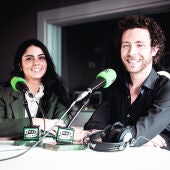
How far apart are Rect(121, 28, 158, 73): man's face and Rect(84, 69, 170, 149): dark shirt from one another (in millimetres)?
88

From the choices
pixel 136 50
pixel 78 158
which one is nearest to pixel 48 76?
pixel 136 50

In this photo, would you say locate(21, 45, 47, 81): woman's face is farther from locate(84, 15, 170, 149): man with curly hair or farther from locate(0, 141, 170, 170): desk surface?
locate(0, 141, 170, 170): desk surface

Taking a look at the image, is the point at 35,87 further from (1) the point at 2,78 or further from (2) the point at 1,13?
(2) the point at 1,13

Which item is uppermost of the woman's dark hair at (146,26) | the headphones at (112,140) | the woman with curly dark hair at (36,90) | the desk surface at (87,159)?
the woman's dark hair at (146,26)

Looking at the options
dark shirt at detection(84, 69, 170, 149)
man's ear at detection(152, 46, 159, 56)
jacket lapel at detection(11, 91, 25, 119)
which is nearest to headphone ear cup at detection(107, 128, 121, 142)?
dark shirt at detection(84, 69, 170, 149)

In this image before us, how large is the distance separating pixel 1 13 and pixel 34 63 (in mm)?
1998

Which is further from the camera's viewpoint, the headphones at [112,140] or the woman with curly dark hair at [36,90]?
the woman with curly dark hair at [36,90]

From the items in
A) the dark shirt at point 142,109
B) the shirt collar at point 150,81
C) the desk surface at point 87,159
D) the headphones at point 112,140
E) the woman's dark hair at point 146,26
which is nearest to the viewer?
the desk surface at point 87,159

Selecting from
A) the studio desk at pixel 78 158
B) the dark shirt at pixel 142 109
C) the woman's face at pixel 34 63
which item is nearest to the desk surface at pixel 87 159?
the studio desk at pixel 78 158

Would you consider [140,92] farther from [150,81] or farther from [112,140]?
[112,140]

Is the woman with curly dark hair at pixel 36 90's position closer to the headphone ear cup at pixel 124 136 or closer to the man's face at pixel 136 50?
the man's face at pixel 136 50

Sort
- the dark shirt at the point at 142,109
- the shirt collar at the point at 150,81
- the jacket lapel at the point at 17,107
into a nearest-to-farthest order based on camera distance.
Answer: the dark shirt at the point at 142,109 → the shirt collar at the point at 150,81 → the jacket lapel at the point at 17,107

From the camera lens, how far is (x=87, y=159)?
1094 millimetres

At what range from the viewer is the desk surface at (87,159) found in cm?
99
